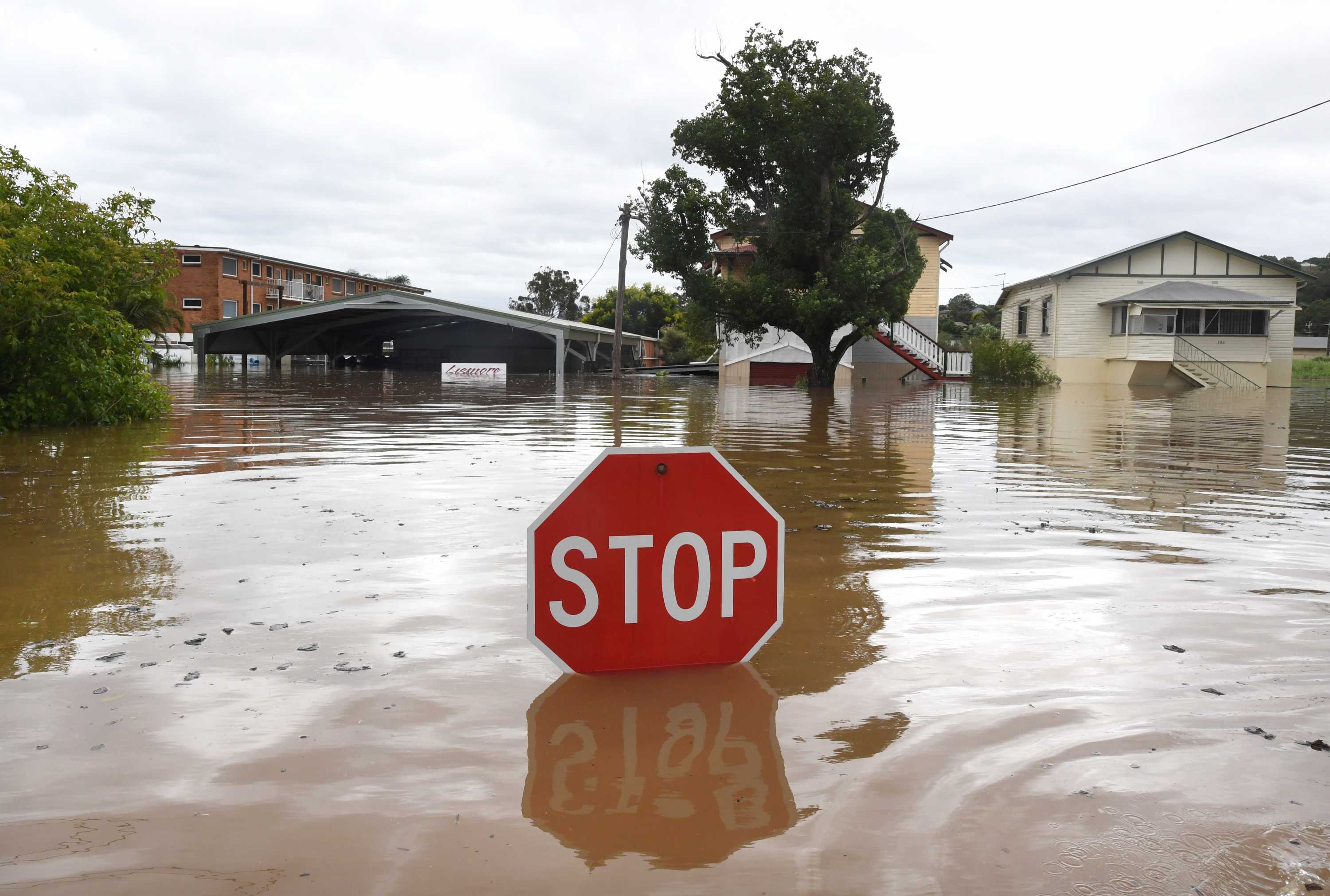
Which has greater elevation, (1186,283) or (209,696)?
(1186,283)

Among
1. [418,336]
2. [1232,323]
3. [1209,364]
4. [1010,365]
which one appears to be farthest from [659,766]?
[418,336]

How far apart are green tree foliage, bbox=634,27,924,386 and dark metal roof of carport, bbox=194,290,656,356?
470 inches

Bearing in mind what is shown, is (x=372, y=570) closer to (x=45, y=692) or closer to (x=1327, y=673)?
(x=45, y=692)

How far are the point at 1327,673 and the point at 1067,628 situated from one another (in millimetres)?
1008

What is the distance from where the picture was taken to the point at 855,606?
195 inches

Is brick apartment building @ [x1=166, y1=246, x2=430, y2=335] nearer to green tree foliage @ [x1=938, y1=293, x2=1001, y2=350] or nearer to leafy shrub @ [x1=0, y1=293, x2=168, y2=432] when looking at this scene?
green tree foliage @ [x1=938, y1=293, x2=1001, y2=350]

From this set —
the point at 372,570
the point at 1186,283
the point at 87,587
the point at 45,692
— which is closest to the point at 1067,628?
the point at 372,570

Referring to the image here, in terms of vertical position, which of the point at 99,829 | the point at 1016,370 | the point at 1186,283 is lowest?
the point at 99,829

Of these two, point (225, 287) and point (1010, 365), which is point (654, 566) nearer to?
point (1010, 365)

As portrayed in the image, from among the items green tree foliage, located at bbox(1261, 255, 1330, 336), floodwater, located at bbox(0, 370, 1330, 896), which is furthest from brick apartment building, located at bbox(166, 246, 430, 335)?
green tree foliage, located at bbox(1261, 255, 1330, 336)

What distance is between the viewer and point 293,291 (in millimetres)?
70188

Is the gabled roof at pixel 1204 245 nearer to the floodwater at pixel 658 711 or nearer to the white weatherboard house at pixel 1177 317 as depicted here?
the white weatherboard house at pixel 1177 317

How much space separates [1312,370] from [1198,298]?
32.9 meters

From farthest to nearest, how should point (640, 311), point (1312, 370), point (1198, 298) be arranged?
point (640, 311)
point (1312, 370)
point (1198, 298)
